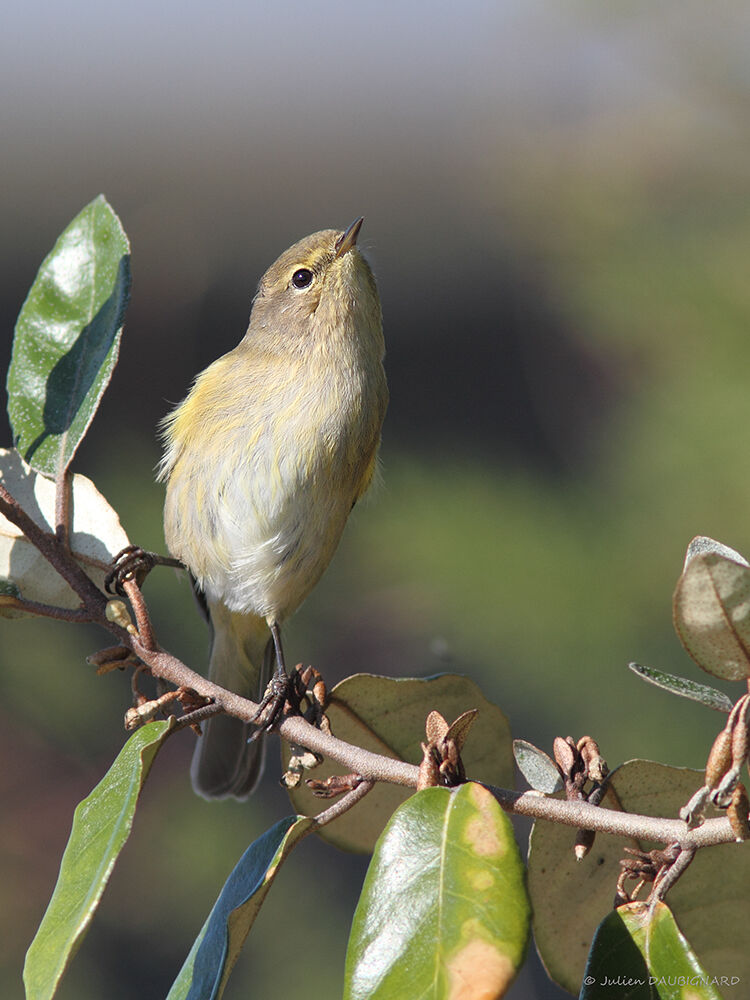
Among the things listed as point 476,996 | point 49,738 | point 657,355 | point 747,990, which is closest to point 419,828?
point 476,996

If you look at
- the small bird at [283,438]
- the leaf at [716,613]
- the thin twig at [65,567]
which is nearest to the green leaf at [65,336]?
the thin twig at [65,567]

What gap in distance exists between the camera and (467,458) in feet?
11.5

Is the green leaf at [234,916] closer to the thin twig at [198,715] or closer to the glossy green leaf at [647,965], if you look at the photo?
the thin twig at [198,715]

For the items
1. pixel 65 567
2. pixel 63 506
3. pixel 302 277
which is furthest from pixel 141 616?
pixel 302 277

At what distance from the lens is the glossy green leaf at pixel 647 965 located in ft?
2.90

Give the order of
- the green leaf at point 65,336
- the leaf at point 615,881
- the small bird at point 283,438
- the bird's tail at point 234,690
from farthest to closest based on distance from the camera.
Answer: the bird's tail at point 234,690, the small bird at point 283,438, the green leaf at point 65,336, the leaf at point 615,881

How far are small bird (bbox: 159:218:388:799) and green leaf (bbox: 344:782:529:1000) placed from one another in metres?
Answer: 1.05

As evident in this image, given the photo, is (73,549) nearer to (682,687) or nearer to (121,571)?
(121,571)

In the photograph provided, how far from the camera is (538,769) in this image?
0.98 meters

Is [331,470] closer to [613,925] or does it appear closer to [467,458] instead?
[613,925]

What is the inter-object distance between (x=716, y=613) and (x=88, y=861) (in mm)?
603

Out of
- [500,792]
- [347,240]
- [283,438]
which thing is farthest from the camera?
[347,240]

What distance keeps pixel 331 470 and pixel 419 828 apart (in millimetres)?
1050

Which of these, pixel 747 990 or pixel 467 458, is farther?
pixel 467 458
